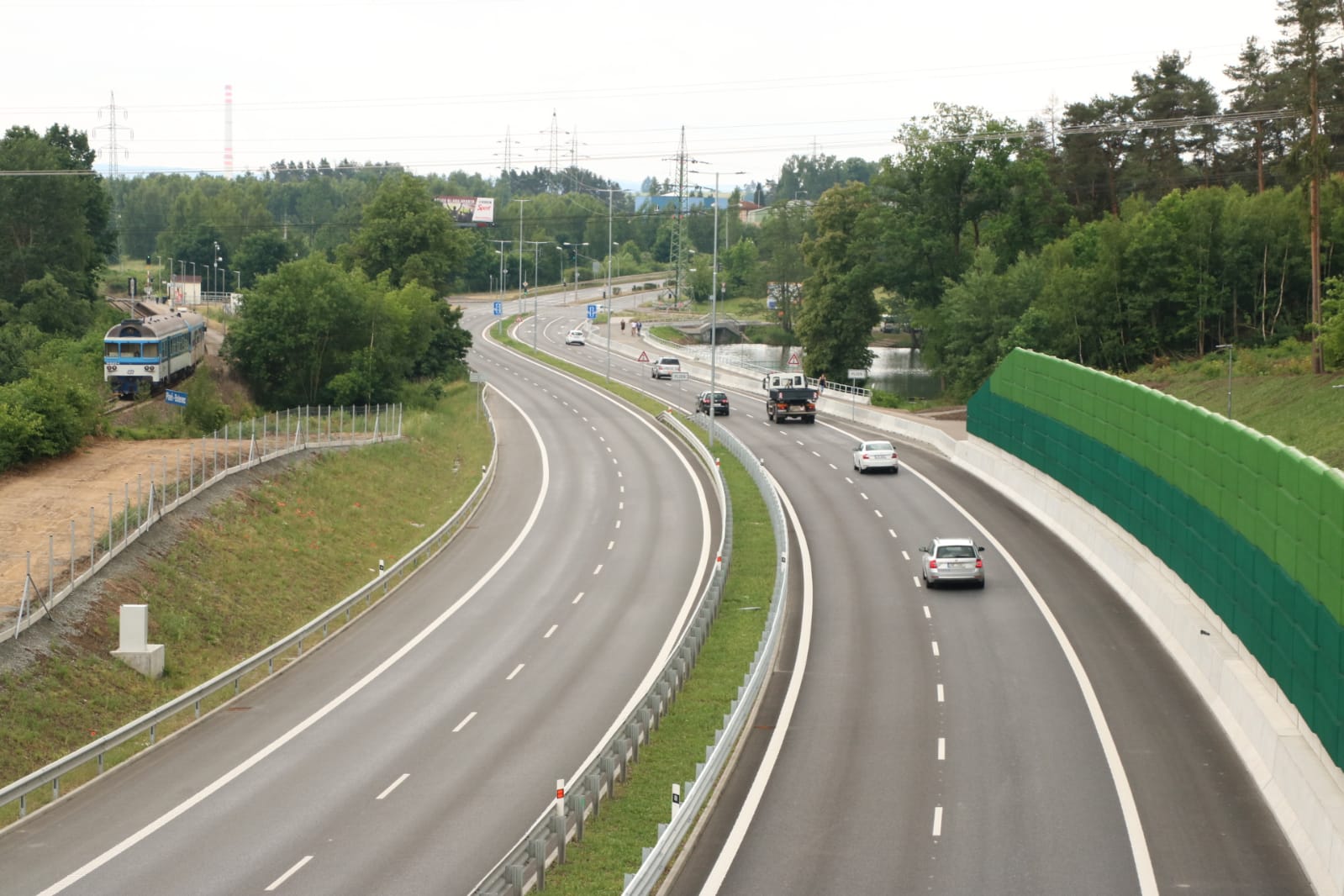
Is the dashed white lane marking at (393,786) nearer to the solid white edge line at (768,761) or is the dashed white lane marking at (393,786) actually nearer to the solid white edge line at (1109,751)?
the solid white edge line at (768,761)

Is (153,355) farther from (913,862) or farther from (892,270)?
(892,270)

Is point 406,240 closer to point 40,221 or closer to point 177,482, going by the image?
point 40,221

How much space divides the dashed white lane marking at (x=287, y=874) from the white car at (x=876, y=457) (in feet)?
136

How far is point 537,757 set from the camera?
1102 inches

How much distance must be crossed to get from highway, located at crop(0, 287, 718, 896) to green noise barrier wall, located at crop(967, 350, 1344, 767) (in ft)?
42.4

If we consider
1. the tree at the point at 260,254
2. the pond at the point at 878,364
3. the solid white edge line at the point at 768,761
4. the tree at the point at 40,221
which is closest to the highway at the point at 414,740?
the solid white edge line at the point at 768,761

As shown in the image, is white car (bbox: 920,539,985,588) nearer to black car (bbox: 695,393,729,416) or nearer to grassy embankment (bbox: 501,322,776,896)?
grassy embankment (bbox: 501,322,776,896)

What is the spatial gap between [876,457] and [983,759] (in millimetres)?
34857

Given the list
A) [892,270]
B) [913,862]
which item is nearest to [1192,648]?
[913,862]

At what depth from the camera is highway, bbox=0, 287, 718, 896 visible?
72.8 feet

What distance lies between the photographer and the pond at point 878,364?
12300cm

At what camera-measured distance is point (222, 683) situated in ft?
106

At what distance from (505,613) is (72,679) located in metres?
12.8

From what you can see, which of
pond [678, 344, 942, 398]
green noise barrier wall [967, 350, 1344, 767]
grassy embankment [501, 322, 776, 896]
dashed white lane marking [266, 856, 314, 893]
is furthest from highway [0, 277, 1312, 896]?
pond [678, 344, 942, 398]
